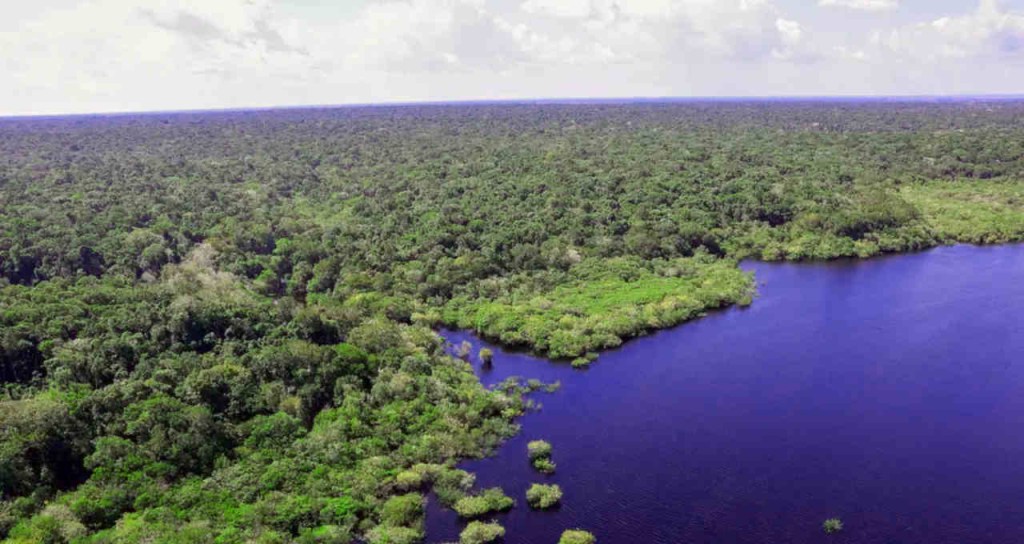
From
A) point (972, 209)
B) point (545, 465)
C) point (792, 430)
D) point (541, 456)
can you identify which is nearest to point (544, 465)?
point (545, 465)

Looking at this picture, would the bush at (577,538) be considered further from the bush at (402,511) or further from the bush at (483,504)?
the bush at (402,511)

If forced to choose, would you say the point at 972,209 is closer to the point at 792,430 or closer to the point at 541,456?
the point at 792,430

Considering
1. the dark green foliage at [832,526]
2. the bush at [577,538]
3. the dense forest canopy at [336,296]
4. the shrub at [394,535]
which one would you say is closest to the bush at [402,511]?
the dense forest canopy at [336,296]

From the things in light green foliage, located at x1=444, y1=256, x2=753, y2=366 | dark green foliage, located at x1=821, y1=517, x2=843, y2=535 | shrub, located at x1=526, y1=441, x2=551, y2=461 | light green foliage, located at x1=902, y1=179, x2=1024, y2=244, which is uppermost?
light green foliage, located at x1=902, y1=179, x2=1024, y2=244

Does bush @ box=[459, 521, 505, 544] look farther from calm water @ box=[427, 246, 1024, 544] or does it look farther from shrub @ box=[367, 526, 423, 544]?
shrub @ box=[367, 526, 423, 544]

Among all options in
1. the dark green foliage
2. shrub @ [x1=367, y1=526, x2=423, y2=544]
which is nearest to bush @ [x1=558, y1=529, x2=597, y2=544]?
shrub @ [x1=367, y1=526, x2=423, y2=544]

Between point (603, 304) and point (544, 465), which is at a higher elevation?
point (603, 304)

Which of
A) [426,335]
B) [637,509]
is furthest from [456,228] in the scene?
[637,509]
